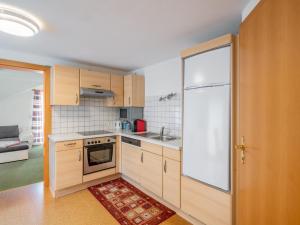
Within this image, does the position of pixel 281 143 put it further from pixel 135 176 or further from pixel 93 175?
pixel 93 175

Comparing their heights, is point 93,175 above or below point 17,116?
below

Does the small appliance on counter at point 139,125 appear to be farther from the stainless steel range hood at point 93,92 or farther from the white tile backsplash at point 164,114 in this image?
the stainless steel range hood at point 93,92

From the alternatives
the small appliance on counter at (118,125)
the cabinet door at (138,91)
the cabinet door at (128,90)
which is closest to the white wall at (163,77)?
the cabinet door at (138,91)

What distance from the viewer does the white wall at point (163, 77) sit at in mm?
2689

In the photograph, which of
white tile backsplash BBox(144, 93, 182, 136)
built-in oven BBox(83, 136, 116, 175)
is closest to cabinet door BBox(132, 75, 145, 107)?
white tile backsplash BBox(144, 93, 182, 136)

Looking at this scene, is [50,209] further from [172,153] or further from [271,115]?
[271,115]

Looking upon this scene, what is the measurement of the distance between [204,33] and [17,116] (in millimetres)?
6417

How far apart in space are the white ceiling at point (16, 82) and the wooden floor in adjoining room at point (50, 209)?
2.89m

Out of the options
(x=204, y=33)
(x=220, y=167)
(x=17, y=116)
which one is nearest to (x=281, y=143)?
(x=220, y=167)

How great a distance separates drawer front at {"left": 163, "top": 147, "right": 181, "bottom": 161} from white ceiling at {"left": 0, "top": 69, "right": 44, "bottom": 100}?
3.86m

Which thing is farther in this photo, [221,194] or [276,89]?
[221,194]

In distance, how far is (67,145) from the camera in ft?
8.12

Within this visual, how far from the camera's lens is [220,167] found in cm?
155

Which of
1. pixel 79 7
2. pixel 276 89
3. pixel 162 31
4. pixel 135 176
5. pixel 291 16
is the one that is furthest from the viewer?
pixel 135 176
